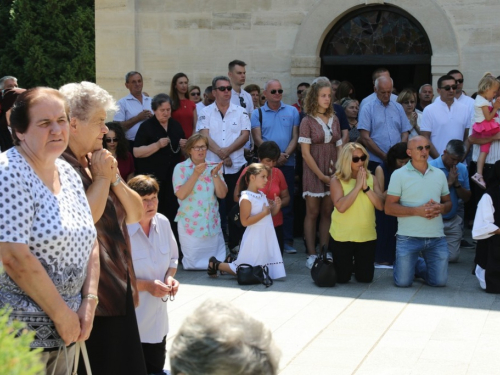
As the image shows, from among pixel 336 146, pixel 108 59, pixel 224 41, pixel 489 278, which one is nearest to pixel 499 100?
pixel 336 146

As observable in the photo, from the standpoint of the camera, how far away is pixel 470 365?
6035mm

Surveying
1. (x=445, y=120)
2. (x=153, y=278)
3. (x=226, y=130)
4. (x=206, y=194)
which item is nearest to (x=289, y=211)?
(x=226, y=130)

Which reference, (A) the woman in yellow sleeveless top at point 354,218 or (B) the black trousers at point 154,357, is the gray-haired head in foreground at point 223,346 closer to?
(B) the black trousers at point 154,357

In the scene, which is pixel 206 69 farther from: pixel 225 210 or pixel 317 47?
pixel 225 210

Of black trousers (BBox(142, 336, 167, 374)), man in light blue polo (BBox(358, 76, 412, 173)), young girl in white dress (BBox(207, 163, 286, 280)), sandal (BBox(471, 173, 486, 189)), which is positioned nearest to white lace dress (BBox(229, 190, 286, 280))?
young girl in white dress (BBox(207, 163, 286, 280))

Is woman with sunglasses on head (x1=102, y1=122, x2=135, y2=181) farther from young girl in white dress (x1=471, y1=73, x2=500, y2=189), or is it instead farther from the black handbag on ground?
young girl in white dress (x1=471, y1=73, x2=500, y2=189)

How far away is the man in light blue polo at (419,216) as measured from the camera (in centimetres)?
868

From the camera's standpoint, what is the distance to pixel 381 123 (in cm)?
1068

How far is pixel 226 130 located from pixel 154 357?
558cm

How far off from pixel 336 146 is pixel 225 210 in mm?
1784

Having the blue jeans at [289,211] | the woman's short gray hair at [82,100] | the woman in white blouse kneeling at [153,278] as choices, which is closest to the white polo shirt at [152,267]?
the woman in white blouse kneeling at [153,278]

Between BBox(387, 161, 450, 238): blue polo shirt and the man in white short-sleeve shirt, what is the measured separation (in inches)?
156

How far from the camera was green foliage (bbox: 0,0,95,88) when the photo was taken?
29922 millimetres

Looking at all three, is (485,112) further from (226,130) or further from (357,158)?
(226,130)
